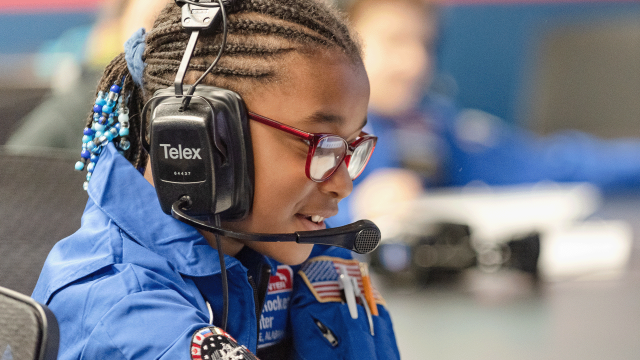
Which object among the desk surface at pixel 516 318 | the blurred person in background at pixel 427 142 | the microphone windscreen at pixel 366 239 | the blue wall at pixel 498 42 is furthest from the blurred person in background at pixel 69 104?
the blue wall at pixel 498 42

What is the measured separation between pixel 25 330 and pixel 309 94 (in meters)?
0.38

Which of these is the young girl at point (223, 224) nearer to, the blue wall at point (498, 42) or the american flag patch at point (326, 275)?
the american flag patch at point (326, 275)

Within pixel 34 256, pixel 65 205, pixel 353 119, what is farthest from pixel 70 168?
pixel 353 119

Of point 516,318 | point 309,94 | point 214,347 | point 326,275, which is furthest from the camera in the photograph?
point 516,318

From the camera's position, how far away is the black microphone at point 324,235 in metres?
0.69

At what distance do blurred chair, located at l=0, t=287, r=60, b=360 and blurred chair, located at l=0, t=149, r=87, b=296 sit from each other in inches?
14.2

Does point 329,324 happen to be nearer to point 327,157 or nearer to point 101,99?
point 327,157

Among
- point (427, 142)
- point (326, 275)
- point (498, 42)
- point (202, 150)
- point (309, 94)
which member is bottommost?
point (326, 275)

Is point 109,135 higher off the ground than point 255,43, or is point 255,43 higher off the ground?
point 255,43

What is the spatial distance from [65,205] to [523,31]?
286cm

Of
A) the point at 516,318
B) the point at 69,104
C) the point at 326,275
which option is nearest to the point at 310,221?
the point at 326,275

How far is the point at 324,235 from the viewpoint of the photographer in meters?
0.73

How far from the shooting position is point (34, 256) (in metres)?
0.86

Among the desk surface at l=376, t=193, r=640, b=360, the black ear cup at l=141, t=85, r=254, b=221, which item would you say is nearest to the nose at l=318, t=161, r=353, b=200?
the black ear cup at l=141, t=85, r=254, b=221
